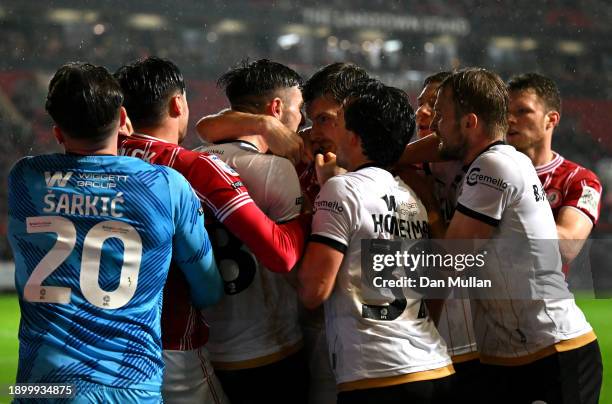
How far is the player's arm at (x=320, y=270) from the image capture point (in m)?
1.86

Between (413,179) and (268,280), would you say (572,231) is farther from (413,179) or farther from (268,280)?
(268,280)

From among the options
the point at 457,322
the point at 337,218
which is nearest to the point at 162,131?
the point at 337,218

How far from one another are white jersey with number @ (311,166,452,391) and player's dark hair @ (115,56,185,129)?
48 centimetres

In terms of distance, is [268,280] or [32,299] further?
[268,280]

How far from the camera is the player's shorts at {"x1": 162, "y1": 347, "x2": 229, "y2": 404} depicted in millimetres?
1921

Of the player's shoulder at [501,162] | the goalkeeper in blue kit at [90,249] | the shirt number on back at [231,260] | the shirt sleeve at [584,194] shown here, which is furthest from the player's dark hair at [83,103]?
the shirt sleeve at [584,194]

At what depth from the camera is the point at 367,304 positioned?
190cm

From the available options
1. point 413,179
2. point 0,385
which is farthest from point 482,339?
point 0,385

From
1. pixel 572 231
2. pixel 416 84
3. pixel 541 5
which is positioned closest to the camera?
pixel 572 231

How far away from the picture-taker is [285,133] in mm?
2059

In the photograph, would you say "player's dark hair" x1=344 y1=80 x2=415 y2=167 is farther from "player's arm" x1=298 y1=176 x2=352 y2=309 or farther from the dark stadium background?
the dark stadium background

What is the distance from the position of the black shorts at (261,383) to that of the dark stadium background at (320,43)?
7.37 metres

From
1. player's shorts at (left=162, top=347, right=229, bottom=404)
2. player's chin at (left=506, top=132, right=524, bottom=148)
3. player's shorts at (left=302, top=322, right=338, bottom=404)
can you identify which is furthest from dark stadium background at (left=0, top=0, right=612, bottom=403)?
player's shorts at (left=162, top=347, right=229, bottom=404)

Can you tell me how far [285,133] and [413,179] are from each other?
444 mm
